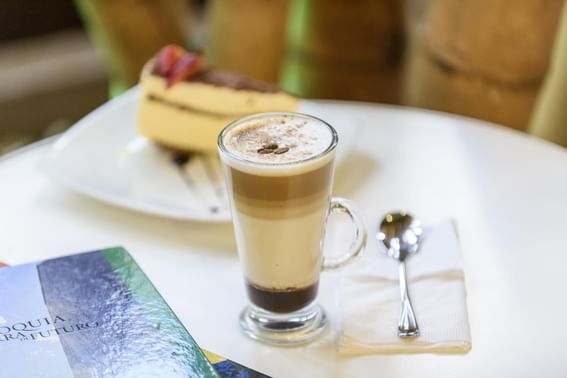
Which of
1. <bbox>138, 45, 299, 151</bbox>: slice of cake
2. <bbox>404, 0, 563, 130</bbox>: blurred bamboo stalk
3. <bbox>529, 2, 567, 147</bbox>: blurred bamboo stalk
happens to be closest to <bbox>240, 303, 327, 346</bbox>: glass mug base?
<bbox>138, 45, 299, 151</bbox>: slice of cake

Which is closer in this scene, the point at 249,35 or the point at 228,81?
the point at 228,81

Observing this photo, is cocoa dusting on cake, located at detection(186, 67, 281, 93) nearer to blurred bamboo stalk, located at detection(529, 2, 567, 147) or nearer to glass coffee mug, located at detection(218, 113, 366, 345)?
glass coffee mug, located at detection(218, 113, 366, 345)

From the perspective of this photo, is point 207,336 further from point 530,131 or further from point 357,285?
point 530,131

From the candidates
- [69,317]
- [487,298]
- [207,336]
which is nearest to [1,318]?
[69,317]

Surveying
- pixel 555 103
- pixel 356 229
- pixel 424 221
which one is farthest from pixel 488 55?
pixel 356 229

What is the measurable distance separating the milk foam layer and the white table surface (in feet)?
0.49

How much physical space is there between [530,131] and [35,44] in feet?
5.27

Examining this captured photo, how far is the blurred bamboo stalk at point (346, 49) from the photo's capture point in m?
1.22

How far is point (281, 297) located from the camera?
0.60 meters

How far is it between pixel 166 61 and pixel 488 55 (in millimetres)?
434

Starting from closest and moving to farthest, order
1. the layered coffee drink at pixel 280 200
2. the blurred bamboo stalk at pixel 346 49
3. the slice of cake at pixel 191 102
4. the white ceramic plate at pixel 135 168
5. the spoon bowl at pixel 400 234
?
the layered coffee drink at pixel 280 200 < the spoon bowl at pixel 400 234 < the white ceramic plate at pixel 135 168 < the slice of cake at pixel 191 102 < the blurred bamboo stalk at pixel 346 49

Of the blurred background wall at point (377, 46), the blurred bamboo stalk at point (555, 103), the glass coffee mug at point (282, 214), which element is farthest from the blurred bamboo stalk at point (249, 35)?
the glass coffee mug at point (282, 214)

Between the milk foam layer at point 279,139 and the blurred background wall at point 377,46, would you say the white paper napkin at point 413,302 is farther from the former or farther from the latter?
the blurred background wall at point 377,46

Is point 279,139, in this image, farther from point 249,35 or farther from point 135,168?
point 249,35
